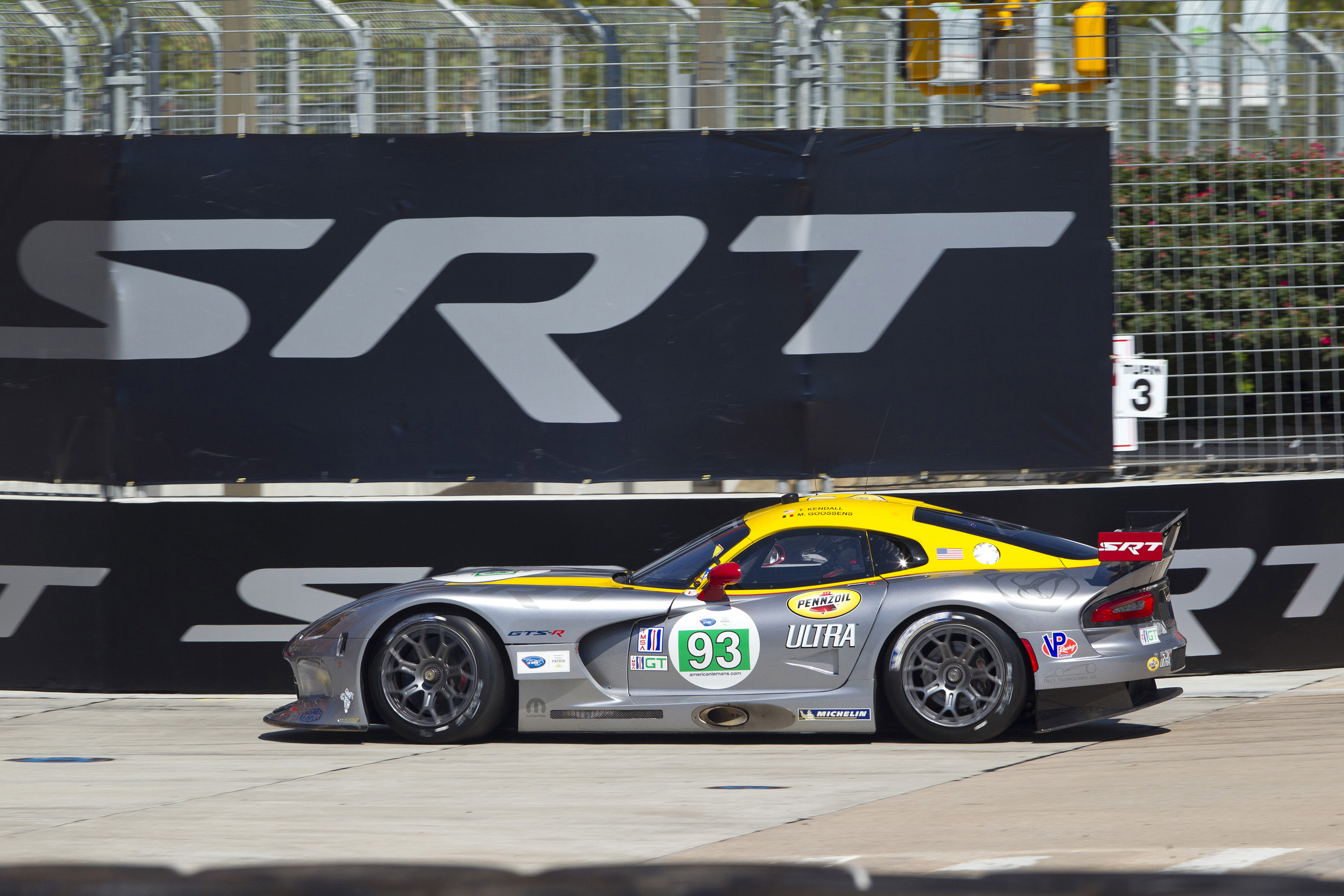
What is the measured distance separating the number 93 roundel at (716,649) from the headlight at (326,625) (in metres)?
1.62

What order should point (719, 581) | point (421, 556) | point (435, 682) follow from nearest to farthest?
1. point (719, 581)
2. point (435, 682)
3. point (421, 556)

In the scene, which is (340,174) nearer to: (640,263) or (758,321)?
(640,263)

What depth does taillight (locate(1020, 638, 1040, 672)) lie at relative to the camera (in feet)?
21.6

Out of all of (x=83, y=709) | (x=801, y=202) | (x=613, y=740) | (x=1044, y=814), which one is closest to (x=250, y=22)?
(x=801, y=202)

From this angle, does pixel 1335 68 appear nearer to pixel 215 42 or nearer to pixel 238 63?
pixel 238 63

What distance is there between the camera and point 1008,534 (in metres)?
7.06

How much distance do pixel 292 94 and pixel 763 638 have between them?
4664mm

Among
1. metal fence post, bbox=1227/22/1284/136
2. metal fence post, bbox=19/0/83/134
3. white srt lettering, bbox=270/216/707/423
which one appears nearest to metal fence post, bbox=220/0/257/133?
metal fence post, bbox=19/0/83/134

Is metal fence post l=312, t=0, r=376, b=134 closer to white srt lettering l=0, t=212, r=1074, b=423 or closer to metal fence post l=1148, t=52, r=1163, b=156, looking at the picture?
white srt lettering l=0, t=212, r=1074, b=423

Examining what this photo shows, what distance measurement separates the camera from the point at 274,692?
855 centimetres

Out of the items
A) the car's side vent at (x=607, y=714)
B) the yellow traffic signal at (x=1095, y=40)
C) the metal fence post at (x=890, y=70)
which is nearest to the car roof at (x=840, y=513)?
the car's side vent at (x=607, y=714)

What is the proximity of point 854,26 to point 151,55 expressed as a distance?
4352mm

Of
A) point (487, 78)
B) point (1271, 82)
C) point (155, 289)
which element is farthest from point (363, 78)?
point (1271, 82)

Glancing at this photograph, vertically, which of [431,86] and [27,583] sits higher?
[431,86]
